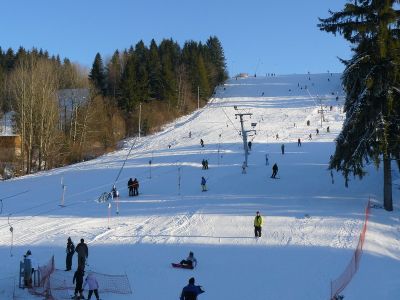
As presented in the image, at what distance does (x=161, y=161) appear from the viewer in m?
46.0

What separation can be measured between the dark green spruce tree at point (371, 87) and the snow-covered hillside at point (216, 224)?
283 cm

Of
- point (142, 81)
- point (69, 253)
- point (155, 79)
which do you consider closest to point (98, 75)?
point (155, 79)

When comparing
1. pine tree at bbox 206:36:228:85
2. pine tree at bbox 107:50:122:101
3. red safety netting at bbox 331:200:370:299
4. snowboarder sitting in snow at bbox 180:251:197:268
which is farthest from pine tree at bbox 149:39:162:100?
snowboarder sitting in snow at bbox 180:251:197:268

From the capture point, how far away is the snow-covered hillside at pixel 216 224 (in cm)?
1669

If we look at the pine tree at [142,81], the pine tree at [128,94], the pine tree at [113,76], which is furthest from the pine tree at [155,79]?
the pine tree at [113,76]

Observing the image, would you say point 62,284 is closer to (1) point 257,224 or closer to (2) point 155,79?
(1) point 257,224

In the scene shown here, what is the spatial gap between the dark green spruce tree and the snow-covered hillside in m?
2.83

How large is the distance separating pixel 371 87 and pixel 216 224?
10.1 meters

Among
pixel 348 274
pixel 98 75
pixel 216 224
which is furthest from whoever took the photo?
pixel 98 75

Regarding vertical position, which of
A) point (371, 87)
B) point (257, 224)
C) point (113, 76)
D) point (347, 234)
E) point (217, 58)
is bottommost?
point (347, 234)

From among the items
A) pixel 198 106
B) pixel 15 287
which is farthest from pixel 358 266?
pixel 198 106

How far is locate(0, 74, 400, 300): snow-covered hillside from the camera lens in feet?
54.7

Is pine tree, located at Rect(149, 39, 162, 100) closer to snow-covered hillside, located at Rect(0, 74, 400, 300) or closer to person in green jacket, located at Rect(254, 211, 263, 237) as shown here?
snow-covered hillside, located at Rect(0, 74, 400, 300)

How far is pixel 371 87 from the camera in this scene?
25281 millimetres
